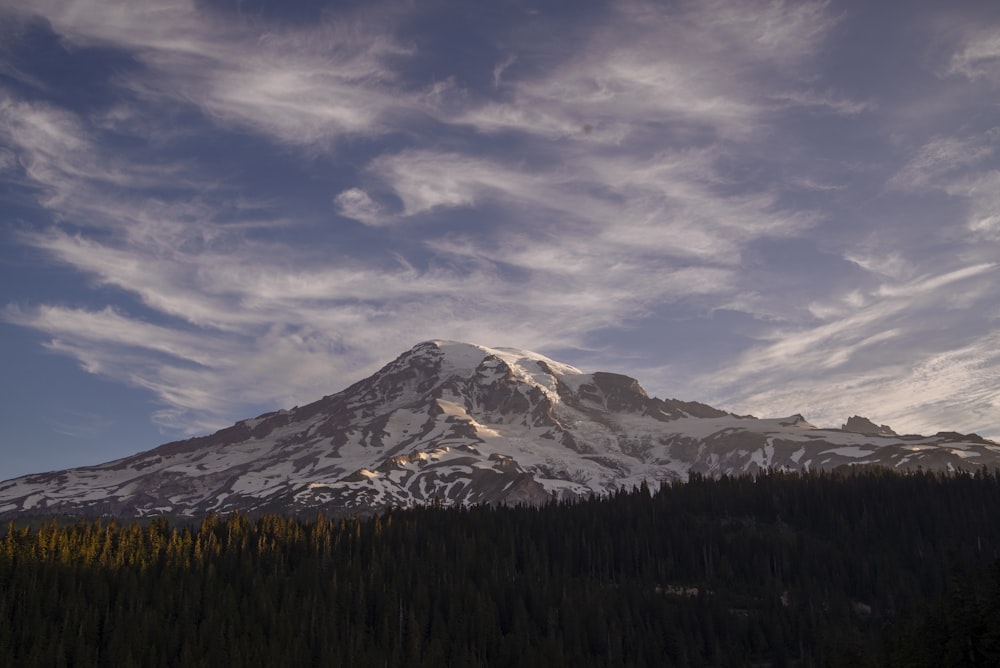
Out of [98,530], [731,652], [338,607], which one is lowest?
[731,652]

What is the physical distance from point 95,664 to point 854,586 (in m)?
150

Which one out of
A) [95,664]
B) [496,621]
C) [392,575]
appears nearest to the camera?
[95,664]

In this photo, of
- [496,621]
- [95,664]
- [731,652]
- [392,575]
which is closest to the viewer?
[95,664]

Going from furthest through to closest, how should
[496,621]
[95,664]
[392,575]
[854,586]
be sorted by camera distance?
[854,586], [392,575], [496,621], [95,664]

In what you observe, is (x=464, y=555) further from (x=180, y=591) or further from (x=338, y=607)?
(x=180, y=591)

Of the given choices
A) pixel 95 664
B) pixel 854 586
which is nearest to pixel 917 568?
pixel 854 586

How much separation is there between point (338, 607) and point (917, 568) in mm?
127810

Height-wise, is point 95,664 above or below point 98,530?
below

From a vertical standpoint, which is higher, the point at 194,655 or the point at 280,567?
the point at 280,567

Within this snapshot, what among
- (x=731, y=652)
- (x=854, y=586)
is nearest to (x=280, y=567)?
(x=731, y=652)

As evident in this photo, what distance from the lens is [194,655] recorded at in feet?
438

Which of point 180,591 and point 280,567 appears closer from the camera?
point 180,591

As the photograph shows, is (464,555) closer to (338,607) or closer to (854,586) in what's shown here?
(338,607)

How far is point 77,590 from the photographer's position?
154125mm
